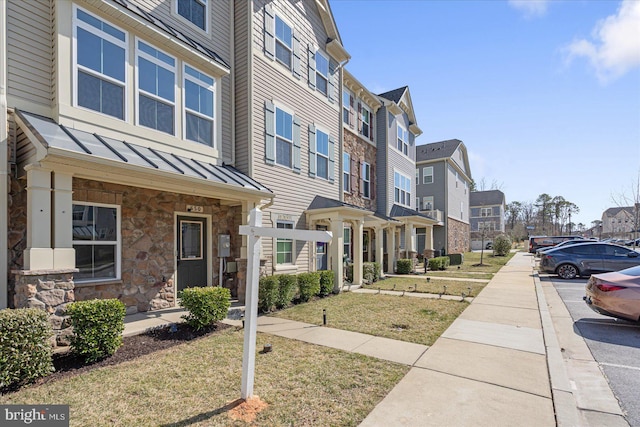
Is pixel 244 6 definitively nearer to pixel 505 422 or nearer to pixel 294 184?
pixel 294 184

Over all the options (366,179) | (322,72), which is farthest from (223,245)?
(366,179)

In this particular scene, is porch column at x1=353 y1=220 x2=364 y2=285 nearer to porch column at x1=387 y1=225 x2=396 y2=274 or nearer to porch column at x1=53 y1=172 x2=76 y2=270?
porch column at x1=387 y1=225 x2=396 y2=274

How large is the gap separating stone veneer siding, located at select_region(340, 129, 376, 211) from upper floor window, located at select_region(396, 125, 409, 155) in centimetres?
300

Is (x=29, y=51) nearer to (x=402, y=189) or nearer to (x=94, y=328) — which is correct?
(x=94, y=328)

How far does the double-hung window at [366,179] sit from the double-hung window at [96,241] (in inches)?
458

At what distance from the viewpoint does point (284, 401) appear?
3701 mm

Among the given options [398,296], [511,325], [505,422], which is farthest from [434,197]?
[505,422]

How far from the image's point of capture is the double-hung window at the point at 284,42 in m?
10.7

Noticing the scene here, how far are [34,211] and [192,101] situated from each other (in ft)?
14.2

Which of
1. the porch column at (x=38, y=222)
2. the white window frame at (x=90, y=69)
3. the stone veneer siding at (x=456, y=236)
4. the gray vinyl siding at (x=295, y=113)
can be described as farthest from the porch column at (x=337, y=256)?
the stone veneer siding at (x=456, y=236)

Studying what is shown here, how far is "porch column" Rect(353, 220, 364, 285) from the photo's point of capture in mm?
12016

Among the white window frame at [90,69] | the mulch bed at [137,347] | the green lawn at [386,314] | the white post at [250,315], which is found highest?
the white window frame at [90,69]

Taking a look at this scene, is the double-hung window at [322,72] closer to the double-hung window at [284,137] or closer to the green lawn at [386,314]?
the double-hung window at [284,137]

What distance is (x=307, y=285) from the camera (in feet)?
30.9
